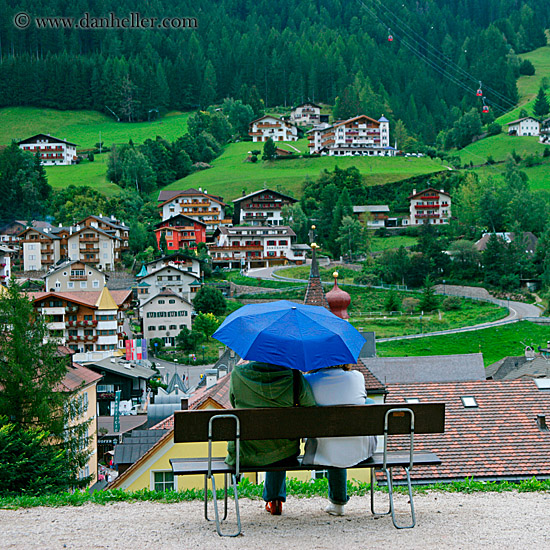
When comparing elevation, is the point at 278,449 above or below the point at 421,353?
above

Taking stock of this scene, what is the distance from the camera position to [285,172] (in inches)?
4158

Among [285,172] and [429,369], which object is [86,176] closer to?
[285,172]

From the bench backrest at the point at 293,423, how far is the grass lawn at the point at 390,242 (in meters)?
76.9

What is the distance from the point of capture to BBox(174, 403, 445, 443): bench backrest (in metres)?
5.07

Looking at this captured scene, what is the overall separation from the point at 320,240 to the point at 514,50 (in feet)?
363

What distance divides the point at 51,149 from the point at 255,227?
4904 centimetres

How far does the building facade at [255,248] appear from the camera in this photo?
80.6 metres

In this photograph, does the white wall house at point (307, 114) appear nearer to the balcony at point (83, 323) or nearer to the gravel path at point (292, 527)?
the balcony at point (83, 323)

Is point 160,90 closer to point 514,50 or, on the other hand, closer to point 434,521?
point 514,50

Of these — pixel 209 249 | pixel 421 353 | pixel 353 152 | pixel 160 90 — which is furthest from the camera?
pixel 160 90

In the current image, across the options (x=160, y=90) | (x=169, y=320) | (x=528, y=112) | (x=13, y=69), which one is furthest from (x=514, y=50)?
(x=169, y=320)

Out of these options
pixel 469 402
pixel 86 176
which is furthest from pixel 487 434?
pixel 86 176

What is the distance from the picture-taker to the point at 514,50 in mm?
175500

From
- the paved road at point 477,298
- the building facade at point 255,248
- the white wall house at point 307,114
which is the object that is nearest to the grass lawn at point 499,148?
the white wall house at point 307,114
